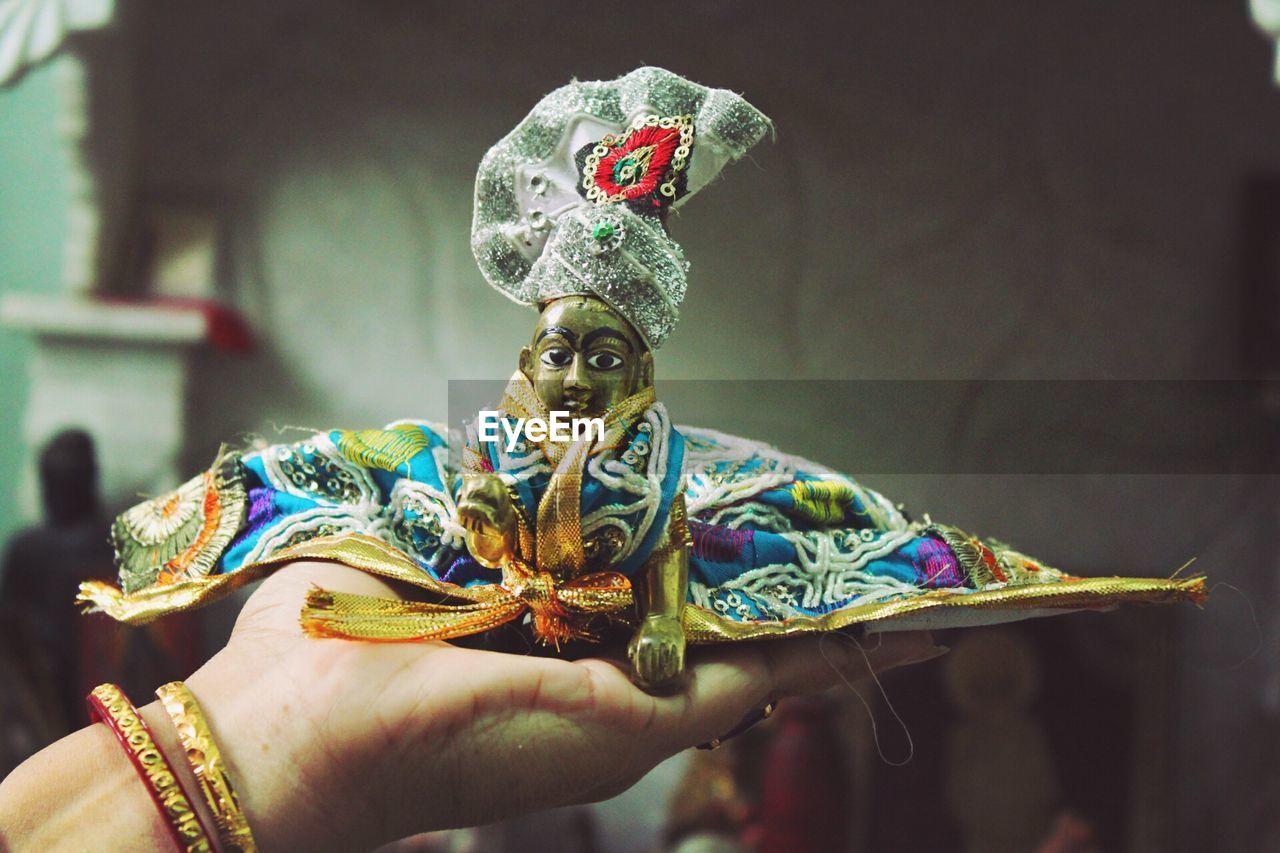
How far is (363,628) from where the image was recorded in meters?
0.76

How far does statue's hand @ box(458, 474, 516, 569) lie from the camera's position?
73cm

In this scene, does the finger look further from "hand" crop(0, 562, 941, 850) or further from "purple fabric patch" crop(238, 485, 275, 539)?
"purple fabric patch" crop(238, 485, 275, 539)

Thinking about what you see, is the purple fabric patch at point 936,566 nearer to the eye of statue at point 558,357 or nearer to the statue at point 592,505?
the statue at point 592,505

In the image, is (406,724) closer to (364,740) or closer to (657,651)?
(364,740)

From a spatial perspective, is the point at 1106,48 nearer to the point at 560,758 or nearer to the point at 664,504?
the point at 664,504

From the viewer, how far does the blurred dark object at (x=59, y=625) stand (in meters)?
1.72

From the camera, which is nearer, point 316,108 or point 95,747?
point 95,747

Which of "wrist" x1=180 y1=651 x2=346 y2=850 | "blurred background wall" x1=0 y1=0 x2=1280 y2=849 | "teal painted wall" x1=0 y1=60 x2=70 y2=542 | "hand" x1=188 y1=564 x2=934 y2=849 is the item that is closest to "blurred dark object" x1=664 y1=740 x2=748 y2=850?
"blurred background wall" x1=0 y1=0 x2=1280 y2=849

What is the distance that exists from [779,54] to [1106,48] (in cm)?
53

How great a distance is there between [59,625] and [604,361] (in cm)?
142

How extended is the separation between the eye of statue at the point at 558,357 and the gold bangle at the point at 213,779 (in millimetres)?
354

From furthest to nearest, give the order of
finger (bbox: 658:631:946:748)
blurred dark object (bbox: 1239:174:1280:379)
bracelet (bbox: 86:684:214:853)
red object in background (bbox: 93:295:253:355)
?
red object in background (bbox: 93:295:253:355), blurred dark object (bbox: 1239:174:1280:379), finger (bbox: 658:631:946:748), bracelet (bbox: 86:684:214:853)

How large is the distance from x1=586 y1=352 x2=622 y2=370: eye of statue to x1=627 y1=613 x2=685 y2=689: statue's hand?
7.6 inches

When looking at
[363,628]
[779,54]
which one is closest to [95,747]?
[363,628]
